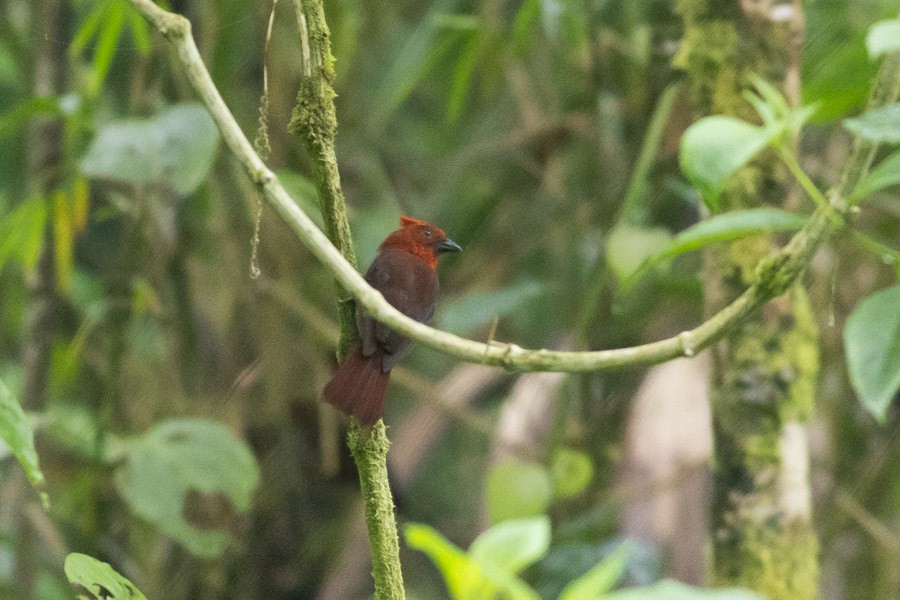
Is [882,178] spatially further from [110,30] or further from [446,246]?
[110,30]

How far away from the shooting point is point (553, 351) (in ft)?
3.13

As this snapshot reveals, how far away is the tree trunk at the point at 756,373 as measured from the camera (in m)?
1.84

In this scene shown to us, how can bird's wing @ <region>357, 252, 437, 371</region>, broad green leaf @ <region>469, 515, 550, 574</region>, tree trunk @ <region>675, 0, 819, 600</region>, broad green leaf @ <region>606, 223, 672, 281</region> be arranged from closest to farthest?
broad green leaf @ <region>469, 515, 550, 574</region> → tree trunk @ <region>675, 0, 819, 600</region> → bird's wing @ <region>357, 252, 437, 371</region> → broad green leaf @ <region>606, 223, 672, 281</region>

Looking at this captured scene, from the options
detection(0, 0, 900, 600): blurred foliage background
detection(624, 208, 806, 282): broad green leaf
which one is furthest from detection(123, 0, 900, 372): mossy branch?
detection(0, 0, 900, 600): blurred foliage background

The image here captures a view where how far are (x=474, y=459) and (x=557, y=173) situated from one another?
1.30 meters

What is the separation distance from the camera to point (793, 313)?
1.95 metres

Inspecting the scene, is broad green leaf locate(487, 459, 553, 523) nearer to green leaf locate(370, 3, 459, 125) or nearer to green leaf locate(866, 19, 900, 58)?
green leaf locate(370, 3, 459, 125)

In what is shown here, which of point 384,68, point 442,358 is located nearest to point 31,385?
point 442,358

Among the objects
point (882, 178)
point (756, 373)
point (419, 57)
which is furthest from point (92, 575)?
point (419, 57)

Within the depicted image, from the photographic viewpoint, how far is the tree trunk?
72.3 inches

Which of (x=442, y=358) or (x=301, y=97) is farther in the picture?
(x=442, y=358)

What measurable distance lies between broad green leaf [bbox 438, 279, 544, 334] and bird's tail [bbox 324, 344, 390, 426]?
1.31 m

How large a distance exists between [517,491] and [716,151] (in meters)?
1.75

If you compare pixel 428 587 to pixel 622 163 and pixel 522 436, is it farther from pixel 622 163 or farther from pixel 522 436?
pixel 622 163
